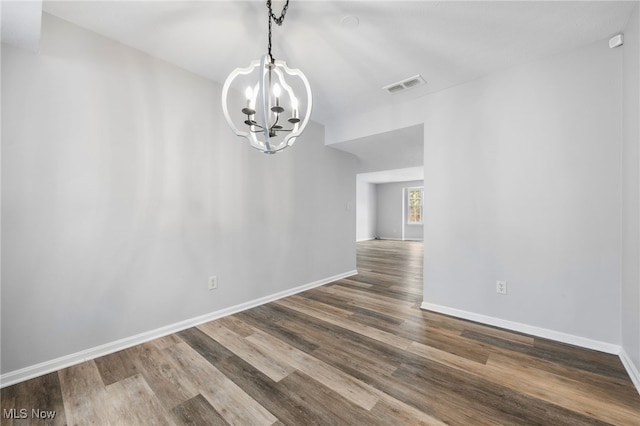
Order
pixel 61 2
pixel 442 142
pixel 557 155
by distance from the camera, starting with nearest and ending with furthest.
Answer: pixel 61 2 < pixel 557 155 < pixel 442 142

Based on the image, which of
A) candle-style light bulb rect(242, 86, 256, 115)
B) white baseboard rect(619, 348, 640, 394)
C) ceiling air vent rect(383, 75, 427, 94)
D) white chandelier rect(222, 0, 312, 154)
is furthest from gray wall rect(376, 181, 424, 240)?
candle-style light bulb rect(242, 86, 256, 115)

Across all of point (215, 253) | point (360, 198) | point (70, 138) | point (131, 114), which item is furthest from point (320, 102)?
point (360, 198)

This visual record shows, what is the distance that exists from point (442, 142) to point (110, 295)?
134 inches

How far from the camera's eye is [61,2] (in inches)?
64.5

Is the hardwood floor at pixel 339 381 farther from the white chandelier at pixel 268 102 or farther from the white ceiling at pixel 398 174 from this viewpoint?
the white ceiling at pixel 398 174

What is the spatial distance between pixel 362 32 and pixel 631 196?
221 centimetres

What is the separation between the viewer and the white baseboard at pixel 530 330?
6.37ft

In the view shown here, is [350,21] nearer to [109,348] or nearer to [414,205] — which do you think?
[109,348]

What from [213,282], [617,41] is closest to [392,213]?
[617,41]

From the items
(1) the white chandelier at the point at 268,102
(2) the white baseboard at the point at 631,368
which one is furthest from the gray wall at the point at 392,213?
(1) the white chandelier at the point at 268,102

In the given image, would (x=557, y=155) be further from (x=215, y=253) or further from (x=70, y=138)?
(x=70, y=138)

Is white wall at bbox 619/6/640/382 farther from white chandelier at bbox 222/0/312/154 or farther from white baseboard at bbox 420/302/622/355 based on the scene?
white chandelier at bbox 222/0/312/154

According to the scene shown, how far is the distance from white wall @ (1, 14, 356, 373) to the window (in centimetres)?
822

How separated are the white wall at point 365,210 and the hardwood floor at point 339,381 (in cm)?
754
